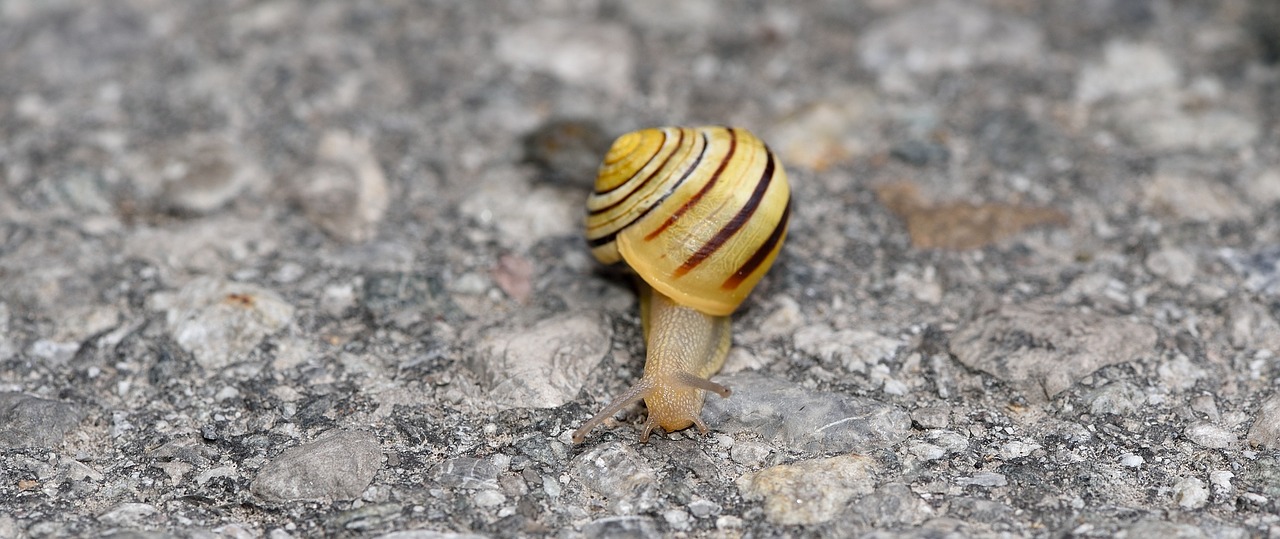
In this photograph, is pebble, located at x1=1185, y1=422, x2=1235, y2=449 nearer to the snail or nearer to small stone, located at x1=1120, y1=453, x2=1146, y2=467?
small stone, located at x1=1120, y1=453, x2=1146, y2=467

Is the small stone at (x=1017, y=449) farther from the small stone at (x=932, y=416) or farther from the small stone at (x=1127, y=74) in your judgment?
the small stone at (x=1127, y=74)

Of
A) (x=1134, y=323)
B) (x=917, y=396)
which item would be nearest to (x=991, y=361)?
(x=917, y=396)

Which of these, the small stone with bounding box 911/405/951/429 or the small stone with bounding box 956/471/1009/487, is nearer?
the small stone with bounding box 956/471/1009/487

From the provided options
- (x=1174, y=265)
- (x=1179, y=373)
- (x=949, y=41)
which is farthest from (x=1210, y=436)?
(x=949, y=41)

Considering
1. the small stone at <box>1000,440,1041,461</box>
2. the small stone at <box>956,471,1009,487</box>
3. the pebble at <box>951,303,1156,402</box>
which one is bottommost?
the small stone at <box>1000,440,1041,461</box>

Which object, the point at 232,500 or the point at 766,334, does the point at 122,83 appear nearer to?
the point at 232,500

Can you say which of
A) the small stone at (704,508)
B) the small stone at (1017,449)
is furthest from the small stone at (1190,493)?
the small stone at (704,508)

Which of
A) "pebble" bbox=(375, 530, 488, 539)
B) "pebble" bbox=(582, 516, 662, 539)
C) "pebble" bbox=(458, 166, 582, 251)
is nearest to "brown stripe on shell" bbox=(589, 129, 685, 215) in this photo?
"pebble" bbox=(458, 166, 582, 251)

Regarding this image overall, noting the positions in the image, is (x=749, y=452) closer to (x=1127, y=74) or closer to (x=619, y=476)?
(x=619, y=476)
